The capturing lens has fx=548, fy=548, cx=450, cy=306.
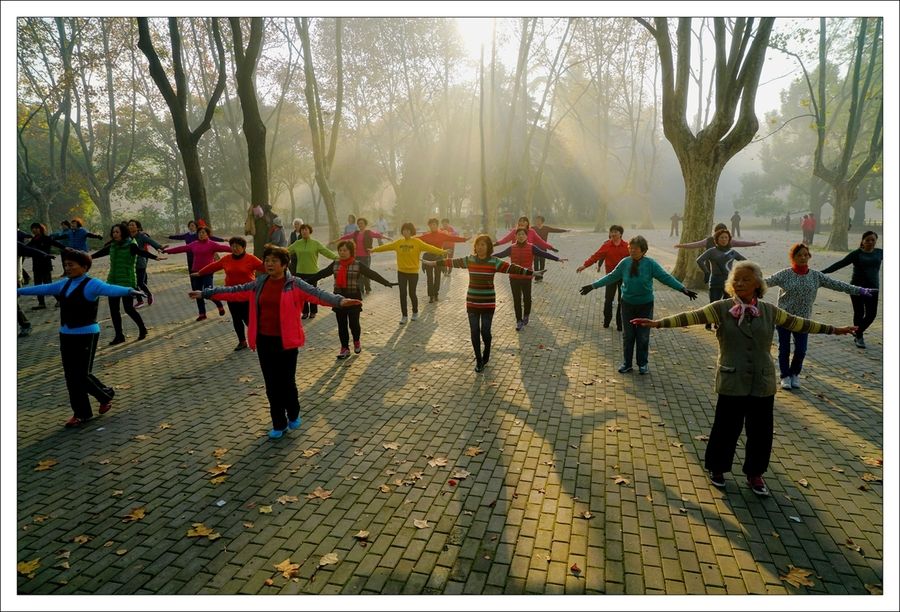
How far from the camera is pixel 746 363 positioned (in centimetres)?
445

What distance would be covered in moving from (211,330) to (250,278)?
2870 mm

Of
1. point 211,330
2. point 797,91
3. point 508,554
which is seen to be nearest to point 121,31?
point 211,330

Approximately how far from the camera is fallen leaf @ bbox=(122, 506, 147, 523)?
4.33 meters

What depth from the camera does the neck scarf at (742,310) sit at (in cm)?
443

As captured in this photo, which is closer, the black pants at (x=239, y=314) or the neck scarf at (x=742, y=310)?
the neck scarf at (x=742, y=310)

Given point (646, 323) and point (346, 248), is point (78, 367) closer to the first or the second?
point (346, 248)

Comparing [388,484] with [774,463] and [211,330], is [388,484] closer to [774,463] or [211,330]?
[774,463]

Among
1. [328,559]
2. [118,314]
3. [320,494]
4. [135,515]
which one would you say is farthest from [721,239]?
[118,314]

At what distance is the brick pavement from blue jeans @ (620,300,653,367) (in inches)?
15.3

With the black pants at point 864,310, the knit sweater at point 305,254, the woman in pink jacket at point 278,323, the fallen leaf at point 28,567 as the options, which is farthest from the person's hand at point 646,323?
the knit sweater at point 305,254

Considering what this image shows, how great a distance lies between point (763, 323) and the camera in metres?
4.44

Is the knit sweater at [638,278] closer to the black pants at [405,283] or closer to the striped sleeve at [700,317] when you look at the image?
the striped sleeve at [700,317]

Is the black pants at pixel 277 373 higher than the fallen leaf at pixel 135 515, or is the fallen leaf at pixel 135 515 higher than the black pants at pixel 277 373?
the black pants at pixel 277 373

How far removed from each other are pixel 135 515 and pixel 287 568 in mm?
1569
